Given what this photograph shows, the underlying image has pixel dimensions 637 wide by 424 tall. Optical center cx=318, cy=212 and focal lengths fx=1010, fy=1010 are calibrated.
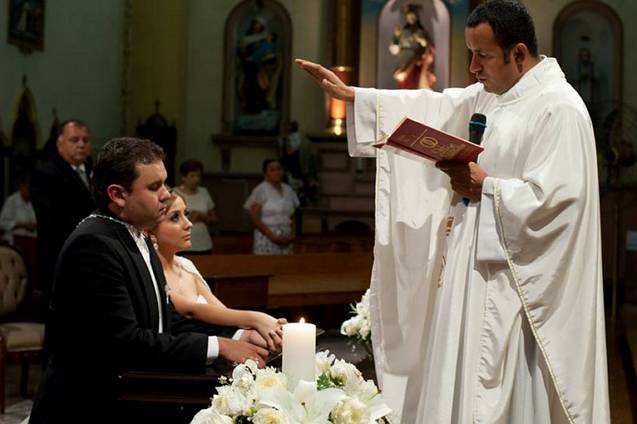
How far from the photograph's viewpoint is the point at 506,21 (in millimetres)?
3408

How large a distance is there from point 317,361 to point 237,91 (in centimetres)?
1282

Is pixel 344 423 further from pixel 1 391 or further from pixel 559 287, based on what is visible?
pixel 1 391

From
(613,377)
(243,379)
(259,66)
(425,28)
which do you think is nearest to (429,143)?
(243,379)

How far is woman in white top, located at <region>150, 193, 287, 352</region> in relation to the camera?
11.6 ft

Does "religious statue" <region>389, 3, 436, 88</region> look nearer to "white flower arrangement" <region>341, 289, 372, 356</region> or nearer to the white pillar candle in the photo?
"white flower arrangement" <region>341, 289, 372, 356</region>

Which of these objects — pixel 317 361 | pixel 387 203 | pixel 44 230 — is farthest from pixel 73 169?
pixel 317 361

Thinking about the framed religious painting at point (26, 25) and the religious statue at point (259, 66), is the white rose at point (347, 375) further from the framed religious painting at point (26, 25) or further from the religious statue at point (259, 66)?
the religious statue at point (259, 66)

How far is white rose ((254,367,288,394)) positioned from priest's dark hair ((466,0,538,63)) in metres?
1.75

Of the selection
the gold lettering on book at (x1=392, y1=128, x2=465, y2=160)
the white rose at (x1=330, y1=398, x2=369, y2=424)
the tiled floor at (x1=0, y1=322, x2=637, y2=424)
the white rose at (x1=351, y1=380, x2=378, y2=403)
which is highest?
the gold lettering on book at (x1=392, y1=128, x2=465, y2=160)

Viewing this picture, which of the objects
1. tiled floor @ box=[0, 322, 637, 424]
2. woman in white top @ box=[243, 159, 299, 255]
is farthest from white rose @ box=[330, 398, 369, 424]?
woman in white top @ box=[243, 159, 299, 255]

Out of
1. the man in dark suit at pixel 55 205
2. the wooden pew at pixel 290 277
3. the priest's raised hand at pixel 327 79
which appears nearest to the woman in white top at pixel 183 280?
the priest's raised hand at pixel 327 79

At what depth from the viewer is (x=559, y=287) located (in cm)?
338

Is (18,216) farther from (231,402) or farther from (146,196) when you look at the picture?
(231,402)

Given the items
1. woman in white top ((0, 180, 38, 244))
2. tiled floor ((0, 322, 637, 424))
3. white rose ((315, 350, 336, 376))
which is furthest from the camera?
woman in white top ((0, 180, 38, 244))
